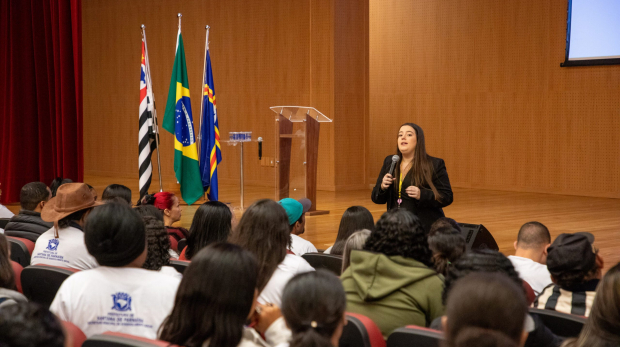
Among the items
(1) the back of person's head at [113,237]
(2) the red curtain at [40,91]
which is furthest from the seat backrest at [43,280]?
(2) the red curtain at [40,91]

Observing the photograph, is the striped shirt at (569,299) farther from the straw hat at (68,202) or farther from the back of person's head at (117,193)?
the back of person's head at (117,193)

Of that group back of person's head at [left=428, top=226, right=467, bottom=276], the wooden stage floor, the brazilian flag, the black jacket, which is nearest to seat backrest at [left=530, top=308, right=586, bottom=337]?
back of person's head at [left=428, top=226, right=467, bottom=276]

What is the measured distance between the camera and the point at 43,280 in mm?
2414

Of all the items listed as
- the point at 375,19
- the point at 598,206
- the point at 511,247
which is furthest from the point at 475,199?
the point at 375,19

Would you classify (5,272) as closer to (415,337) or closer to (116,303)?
(116,303)

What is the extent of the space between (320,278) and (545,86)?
9157mm

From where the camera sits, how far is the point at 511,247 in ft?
18.4

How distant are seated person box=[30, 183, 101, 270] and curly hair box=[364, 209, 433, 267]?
141 cm

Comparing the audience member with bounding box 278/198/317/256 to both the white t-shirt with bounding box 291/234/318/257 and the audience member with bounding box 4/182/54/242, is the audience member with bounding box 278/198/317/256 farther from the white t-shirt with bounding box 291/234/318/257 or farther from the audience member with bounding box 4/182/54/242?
the audience member with bounding box 4/182/54/242

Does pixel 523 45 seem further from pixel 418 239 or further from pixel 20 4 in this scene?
pixel 418 239

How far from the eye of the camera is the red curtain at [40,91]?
24.8 ft

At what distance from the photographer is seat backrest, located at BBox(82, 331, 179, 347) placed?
5.08 feet

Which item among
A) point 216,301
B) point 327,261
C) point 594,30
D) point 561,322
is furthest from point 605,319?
point 594,30

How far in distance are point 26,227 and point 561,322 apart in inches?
119
